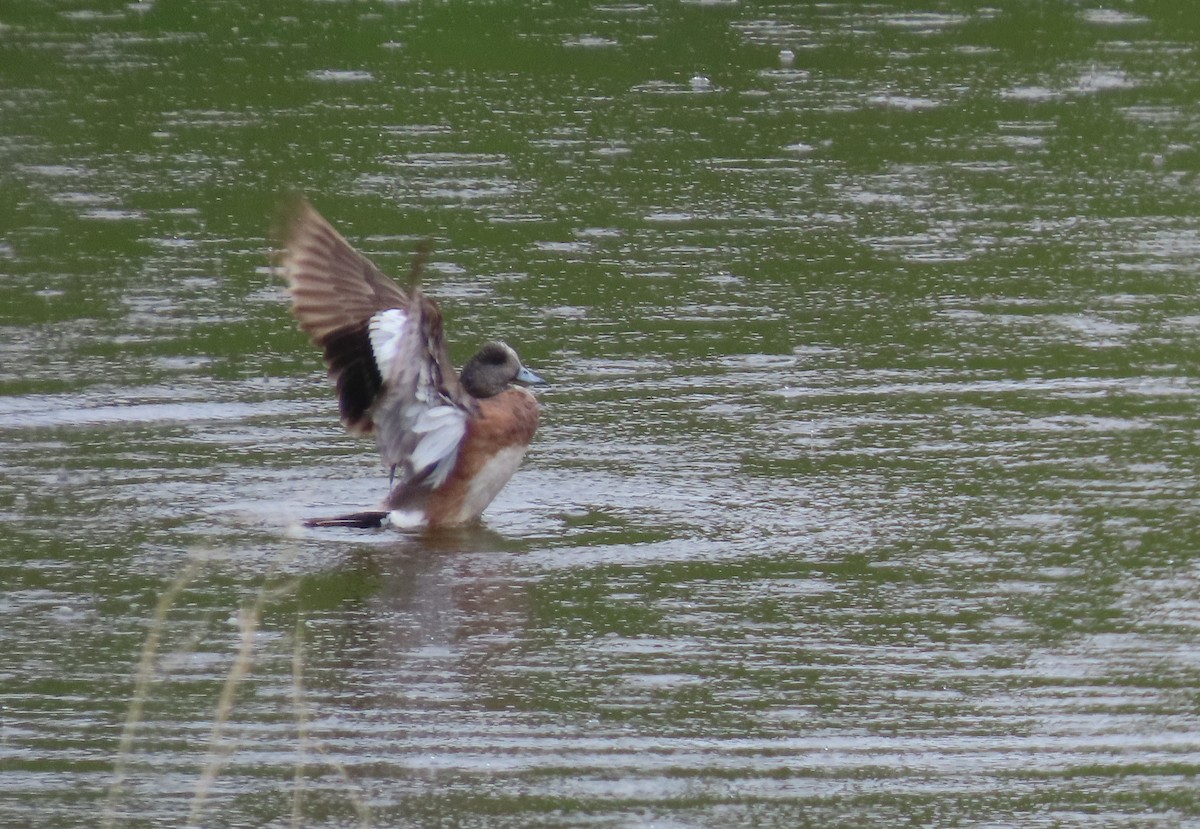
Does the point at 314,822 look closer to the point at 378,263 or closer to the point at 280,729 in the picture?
the point at 280,729

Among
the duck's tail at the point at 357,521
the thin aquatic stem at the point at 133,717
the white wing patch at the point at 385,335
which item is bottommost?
the duck's tail at the point at 357,521

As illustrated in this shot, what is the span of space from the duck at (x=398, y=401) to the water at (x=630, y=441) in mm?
168

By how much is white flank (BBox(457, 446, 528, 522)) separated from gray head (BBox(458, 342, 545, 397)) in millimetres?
385

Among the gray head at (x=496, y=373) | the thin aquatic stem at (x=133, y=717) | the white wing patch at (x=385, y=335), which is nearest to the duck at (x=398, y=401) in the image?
the white wing patch at (x=385, y=335)

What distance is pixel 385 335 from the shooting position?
6.72 meters

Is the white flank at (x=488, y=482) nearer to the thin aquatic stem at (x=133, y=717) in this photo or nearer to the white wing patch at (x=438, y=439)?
the white wing patch at (x=438, y=439)

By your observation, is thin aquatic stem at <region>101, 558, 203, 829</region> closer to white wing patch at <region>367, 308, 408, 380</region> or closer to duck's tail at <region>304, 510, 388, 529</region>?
duck's tail at <region>304, 510, 388, 529</region>

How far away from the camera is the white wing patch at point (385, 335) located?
664 centimetres

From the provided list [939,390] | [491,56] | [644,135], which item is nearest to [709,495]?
[939,390]

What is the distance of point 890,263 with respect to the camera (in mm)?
9258

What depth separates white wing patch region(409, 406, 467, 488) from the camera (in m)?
6.79

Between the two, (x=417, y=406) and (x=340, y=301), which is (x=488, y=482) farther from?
(x=340, y=301)

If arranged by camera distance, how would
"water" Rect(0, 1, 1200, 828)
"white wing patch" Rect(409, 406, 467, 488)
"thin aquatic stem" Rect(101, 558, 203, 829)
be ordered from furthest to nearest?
"white wing patch" Rect(409, 406, 467, 488), "water" Rect(0, 1, 1200, 828), "thin aquatic stem" Rect(101, 558, 203, 829)

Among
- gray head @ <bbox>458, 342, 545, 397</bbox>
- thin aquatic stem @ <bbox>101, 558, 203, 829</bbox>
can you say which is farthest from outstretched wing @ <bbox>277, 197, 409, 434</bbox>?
thin aquatic stem @ <bbox>101, 558, 203, 829</bbox>
